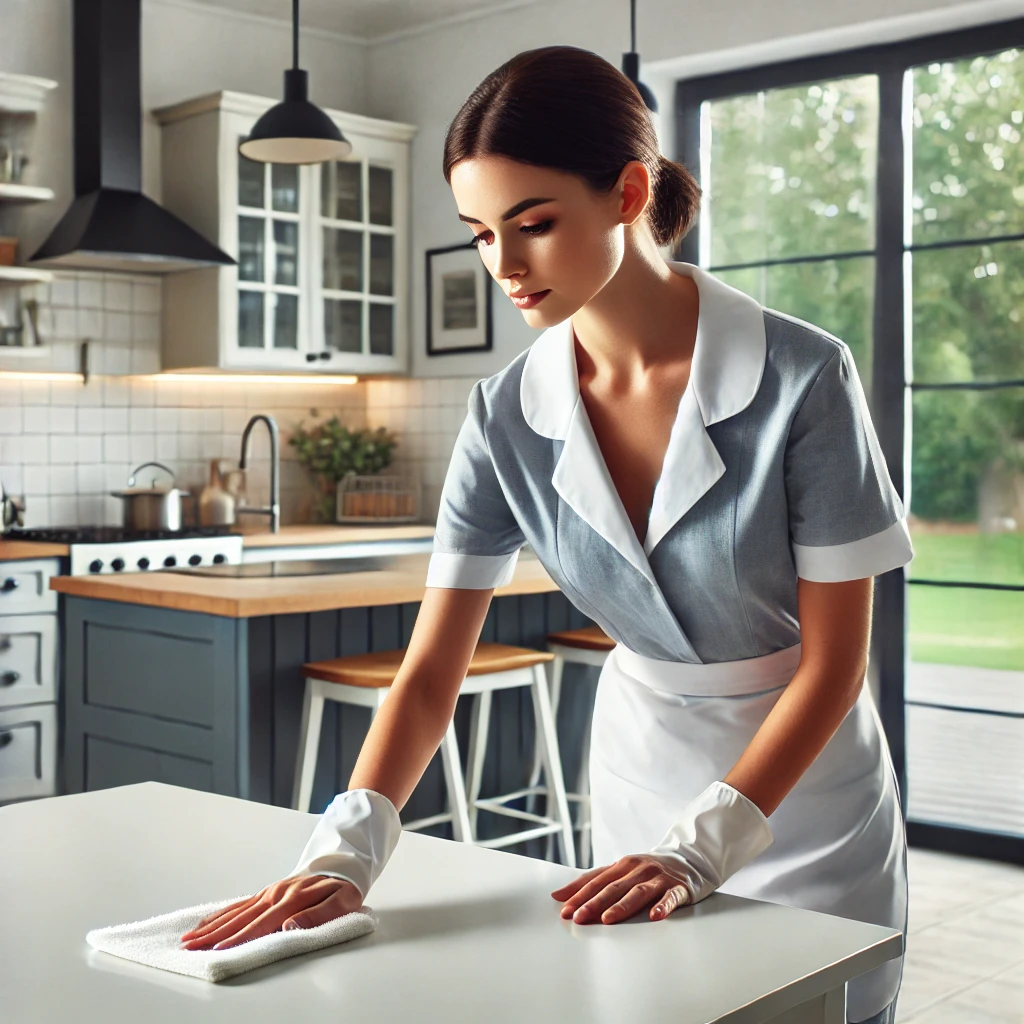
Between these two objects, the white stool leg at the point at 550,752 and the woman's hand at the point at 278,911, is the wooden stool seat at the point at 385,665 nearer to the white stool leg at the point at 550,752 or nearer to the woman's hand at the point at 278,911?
the white stool leg at the point at 550,752

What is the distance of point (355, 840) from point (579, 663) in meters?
2.49

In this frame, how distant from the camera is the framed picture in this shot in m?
5.34

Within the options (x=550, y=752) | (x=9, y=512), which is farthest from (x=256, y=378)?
(x=550, y=752)

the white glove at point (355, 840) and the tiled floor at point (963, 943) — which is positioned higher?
the white glove at point (355, 840)

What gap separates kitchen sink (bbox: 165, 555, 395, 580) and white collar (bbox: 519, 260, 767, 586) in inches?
78.4

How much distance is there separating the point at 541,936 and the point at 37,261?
4198 millimetres

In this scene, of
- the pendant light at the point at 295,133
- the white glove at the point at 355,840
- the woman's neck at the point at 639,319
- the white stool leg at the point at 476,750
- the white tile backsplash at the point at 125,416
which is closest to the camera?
the white glove at the point at 355,840

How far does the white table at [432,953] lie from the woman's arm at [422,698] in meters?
0.08

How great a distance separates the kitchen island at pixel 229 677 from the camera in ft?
9.59

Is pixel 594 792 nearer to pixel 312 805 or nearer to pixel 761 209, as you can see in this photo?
pixel 312 805

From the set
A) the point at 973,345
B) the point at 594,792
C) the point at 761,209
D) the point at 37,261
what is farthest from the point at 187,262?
the point at 594,792

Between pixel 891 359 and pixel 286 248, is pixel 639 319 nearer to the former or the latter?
pixel 891 359

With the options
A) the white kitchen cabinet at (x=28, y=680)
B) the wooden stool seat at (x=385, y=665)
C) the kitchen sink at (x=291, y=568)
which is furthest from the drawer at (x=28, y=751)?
the wooden stool seat at (x=385, y=665)

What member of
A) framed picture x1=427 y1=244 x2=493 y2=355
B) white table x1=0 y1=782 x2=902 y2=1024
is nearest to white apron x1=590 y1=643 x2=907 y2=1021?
white table x1=0 y1=782 x2=902 y2=1024
